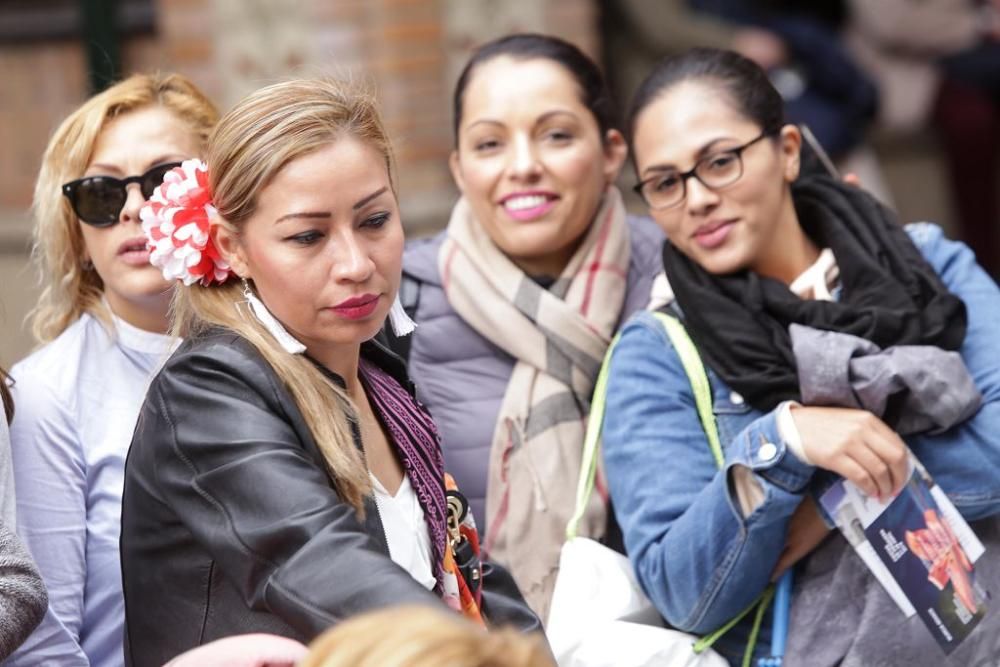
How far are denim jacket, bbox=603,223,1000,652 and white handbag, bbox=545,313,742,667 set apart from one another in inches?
1.1

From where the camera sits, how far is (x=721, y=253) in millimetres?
3217

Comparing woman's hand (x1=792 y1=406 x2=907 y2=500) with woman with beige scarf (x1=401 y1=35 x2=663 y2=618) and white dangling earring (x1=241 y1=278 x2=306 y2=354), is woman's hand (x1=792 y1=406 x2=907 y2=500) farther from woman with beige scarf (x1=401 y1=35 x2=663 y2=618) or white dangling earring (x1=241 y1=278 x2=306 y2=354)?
white dangling earring (x1=241 y1=278 x2=306 y2=354)

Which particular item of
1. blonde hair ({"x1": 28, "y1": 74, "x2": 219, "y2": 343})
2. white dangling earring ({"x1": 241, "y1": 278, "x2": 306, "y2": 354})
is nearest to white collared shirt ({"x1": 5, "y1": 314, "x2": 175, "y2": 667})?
blonde hair ({"x1": 28, "y1": 74, "x2": 219, "y2": 343})

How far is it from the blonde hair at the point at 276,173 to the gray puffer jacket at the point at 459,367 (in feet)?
3.25

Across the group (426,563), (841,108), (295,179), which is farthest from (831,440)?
(841,108)


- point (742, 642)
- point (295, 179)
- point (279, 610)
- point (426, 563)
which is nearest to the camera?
point (279, 610)

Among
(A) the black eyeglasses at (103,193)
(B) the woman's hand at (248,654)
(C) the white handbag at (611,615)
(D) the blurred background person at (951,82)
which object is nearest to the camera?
(B) the woman's hand at (248,654)

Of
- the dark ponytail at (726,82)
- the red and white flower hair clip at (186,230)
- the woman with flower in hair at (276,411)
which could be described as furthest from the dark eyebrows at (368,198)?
the dark ponytail at (726,82)

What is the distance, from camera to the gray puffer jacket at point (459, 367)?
3412 mm

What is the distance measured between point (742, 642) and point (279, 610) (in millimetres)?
1191

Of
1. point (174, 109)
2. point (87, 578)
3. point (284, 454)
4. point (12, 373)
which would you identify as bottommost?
point (87, 578)

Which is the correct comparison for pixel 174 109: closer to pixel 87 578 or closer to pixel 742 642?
pixel 87 578

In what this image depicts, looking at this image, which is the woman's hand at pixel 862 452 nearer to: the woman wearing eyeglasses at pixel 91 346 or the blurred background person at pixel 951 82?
the woman wearing eyeglasses at pixel 91 346

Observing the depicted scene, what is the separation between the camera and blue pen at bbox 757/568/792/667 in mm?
2963
